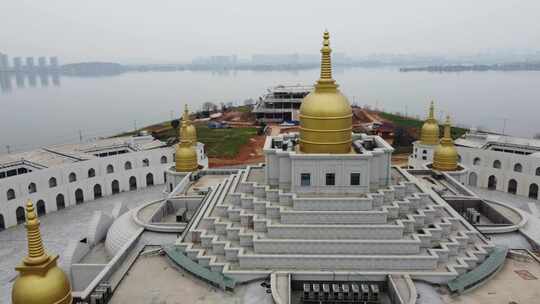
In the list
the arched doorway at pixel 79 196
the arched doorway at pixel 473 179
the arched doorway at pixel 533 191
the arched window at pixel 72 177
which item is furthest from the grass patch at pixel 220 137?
the arched doorway at pixel 533 191

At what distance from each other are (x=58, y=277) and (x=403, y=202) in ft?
52.5

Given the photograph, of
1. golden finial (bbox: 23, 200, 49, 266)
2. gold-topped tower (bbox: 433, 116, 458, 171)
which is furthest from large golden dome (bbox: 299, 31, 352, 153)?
gold-topped tower (bbox: 433, 116, 458, 171)

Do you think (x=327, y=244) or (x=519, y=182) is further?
(x=519, y=182)

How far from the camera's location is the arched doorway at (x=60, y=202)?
37.4m

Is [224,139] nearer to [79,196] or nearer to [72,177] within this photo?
[79,196]

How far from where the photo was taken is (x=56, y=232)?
106 ft

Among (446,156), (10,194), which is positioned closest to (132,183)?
(10,194)

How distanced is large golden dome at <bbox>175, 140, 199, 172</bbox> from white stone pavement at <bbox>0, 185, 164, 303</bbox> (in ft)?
17.9

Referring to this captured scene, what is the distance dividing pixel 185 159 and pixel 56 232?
1166cm

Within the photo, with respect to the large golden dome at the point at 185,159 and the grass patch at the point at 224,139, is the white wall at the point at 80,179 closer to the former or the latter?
the large golden dome at the point at 185,159

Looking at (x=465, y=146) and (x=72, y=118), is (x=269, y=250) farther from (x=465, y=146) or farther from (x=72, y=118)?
(x=72, y=118)

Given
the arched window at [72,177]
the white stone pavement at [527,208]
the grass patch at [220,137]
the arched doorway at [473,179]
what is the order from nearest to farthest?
the white stone pavement at [527,208]
the arched window at [72,177]
the arched doorway at [473,179]
the grass patch at [220,137]

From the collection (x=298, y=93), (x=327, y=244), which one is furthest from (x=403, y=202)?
(x=298, y=93)

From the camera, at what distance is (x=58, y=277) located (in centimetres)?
1412
